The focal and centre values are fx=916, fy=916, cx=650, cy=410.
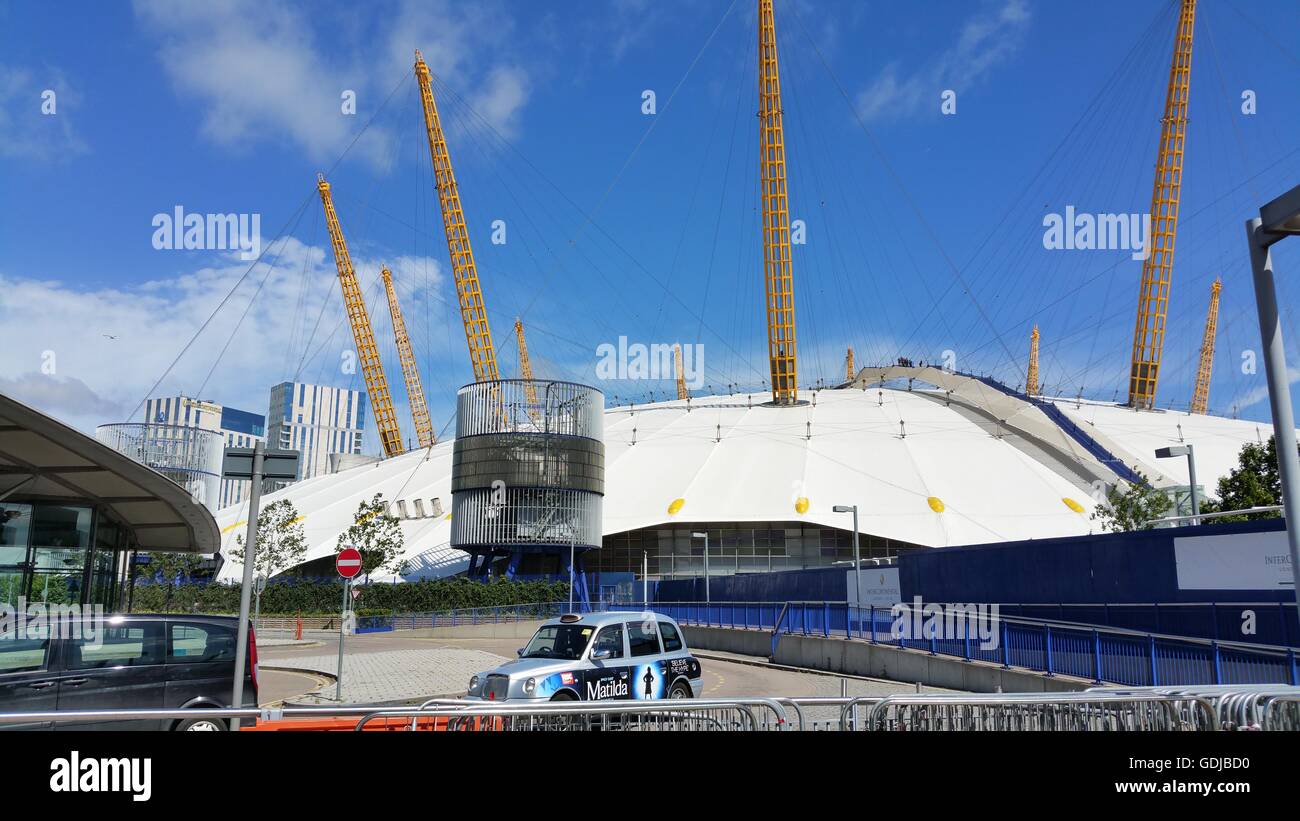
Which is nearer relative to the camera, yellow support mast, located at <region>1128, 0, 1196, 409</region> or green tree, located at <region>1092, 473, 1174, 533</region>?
green tree, located at <region>1092, 473, 1174, 533</region>

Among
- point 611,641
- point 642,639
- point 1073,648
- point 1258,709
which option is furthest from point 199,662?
point 1073,648

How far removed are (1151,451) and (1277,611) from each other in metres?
57.6

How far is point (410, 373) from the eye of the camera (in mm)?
108312

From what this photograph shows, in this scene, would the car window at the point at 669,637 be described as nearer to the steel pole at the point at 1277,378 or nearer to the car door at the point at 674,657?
the car door at the point at 674,657

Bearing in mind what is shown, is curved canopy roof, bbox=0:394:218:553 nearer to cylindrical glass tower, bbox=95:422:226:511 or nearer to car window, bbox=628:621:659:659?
car window, bbox=628:621:659:659

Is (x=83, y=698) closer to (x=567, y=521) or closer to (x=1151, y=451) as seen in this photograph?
(x=567, y=521)

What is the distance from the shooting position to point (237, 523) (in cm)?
7494

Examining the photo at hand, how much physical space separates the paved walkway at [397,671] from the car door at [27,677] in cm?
796

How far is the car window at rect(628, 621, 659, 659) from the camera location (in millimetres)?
13930

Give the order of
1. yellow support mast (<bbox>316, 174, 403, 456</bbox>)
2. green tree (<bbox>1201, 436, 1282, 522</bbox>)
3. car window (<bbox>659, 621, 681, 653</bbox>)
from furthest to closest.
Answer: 1. yellow support mast (<bbox>316, 174, 403, 456</bbox>)
2. green tree (<bbox>1201, 436, 1282, 522</bbox>)
3. car window (<bbox>659, 621, 681, 653</bbox>)

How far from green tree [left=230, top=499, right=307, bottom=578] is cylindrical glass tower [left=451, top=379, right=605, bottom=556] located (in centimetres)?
1235

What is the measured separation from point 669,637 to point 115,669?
25.4 ft

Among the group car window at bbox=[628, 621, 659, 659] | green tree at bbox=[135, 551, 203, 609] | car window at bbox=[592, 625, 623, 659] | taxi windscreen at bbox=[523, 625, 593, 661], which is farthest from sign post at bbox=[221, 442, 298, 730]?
green tree at bbox=[135, 551, 203, 609]
